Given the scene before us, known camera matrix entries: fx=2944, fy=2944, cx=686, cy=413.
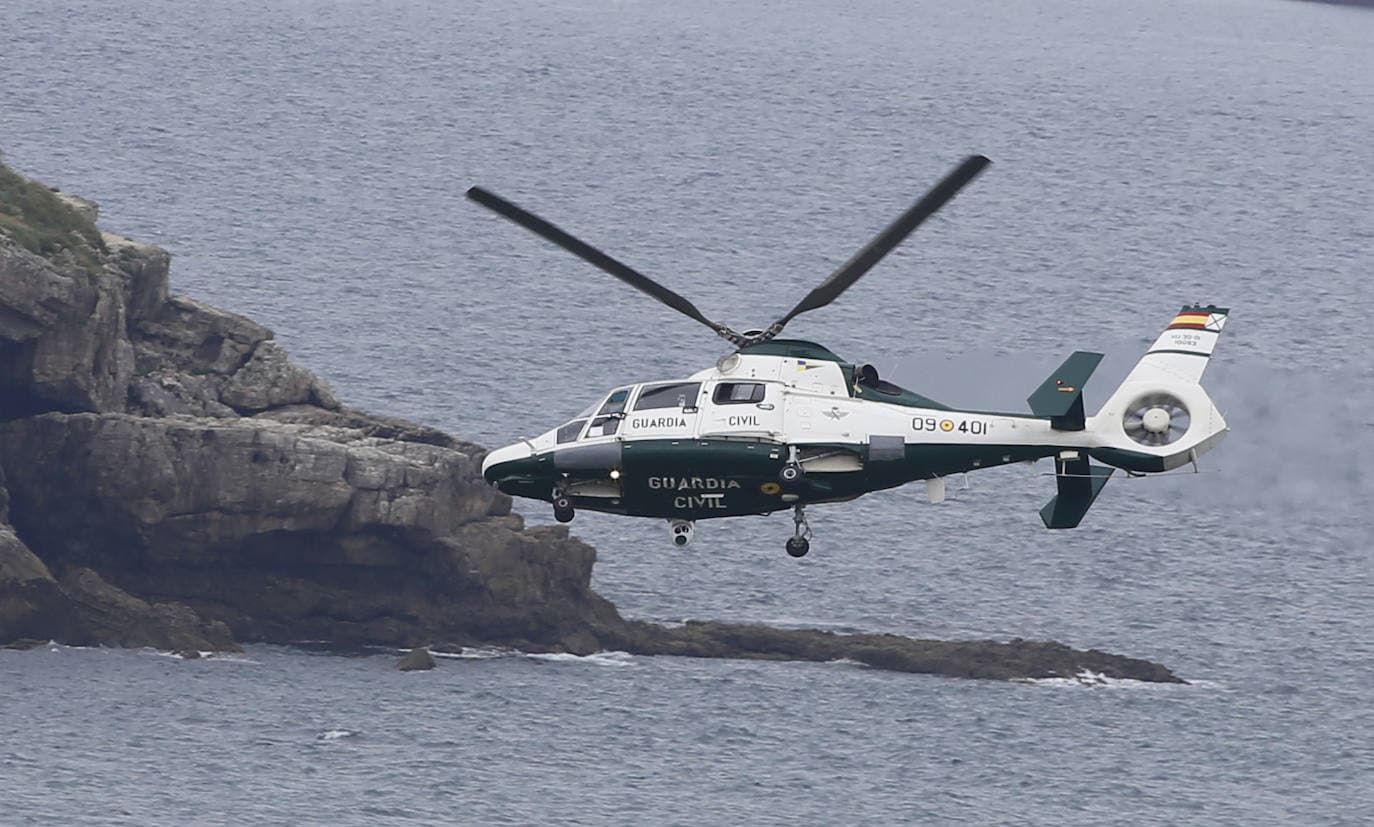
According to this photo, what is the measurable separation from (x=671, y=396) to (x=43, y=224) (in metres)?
63.0

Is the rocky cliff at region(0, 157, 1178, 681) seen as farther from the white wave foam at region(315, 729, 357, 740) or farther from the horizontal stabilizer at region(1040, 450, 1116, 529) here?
the horizontal stabilizer at region(1040, 450, 1116, 529)

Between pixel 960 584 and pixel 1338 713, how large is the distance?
2239 cm

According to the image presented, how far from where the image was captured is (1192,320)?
6906 centimetres

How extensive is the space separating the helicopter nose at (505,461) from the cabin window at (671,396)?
9.97 ft

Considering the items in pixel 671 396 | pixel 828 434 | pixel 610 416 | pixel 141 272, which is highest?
pixel 141 272

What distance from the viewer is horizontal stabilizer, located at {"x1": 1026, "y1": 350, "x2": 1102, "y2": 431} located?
219 feet

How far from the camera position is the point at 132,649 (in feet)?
422

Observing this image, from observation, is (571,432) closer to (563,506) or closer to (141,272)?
(563,506)

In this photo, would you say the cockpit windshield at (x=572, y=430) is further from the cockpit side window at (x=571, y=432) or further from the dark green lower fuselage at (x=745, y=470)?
the dark green lower fuselage at (x=745, y=470)

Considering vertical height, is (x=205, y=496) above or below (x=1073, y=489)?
above

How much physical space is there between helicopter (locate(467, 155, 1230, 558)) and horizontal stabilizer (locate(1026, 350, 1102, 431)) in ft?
0.11

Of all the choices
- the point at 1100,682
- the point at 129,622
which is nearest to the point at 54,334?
the point at 129,622

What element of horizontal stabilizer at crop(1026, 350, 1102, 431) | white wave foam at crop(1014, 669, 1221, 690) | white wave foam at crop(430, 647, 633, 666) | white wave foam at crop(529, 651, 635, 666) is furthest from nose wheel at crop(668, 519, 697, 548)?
white wave foam at crop(1014, 669, 1221, 690)

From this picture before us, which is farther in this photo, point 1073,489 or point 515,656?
point 515,656
